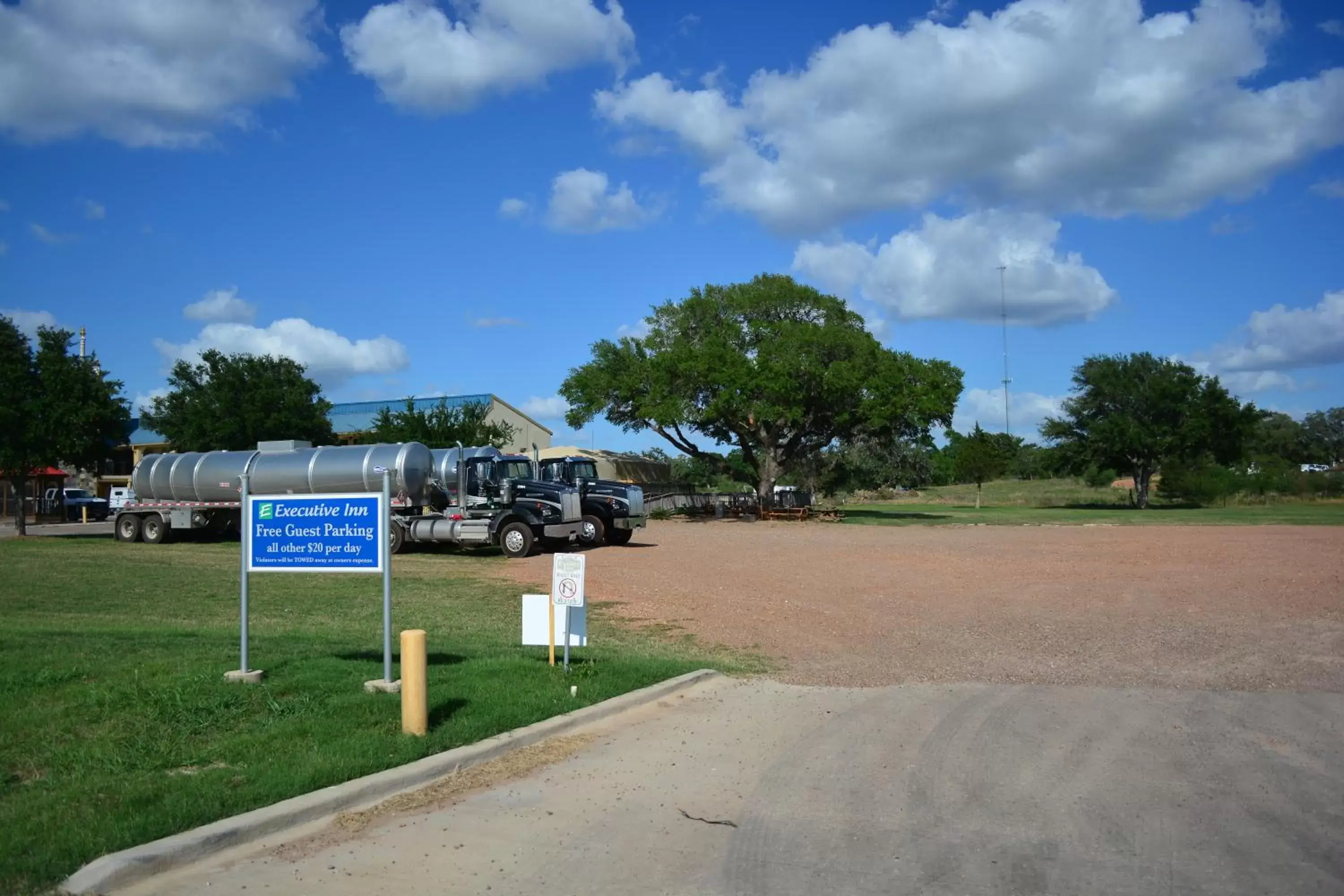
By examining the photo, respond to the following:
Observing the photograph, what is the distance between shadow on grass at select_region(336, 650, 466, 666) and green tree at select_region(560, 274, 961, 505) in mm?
40850

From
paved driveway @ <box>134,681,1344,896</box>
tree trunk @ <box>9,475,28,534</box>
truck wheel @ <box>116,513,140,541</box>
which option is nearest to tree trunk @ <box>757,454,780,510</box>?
truck wheel @ <box>116,513,140,541</box>

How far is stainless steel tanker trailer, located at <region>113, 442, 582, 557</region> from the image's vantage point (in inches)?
1148

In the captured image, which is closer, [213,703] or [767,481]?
[213,703]

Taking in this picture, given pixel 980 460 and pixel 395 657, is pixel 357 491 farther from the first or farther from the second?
pixel 980 460

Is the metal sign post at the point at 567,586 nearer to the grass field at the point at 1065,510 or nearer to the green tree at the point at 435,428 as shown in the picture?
the green tree at the point at 435,428

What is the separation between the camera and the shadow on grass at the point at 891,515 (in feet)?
186

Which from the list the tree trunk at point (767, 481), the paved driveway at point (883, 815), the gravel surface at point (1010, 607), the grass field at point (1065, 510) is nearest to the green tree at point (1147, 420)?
the grass field at point (1065, 510)

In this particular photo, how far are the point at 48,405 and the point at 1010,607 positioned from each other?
101ft

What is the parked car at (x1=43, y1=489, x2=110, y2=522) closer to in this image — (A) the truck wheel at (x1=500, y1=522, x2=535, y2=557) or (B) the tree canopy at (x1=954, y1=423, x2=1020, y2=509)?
(A) the truck wheel at (x1=500, y1=522, x2=535, y2=557)

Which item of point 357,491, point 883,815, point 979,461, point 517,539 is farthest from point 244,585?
point 979,461

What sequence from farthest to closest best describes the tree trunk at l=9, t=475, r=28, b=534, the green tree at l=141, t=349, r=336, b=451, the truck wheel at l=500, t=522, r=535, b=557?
the green tree at l=141, t=349, r=336, b=451 → the tree trunk at l=9, t=475, r=28, b=534 → the truck wheel at l=500, t=522, r=535, b=557

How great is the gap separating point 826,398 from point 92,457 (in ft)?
105

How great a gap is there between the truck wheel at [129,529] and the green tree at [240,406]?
8411mm

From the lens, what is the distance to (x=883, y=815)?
22.1ft
